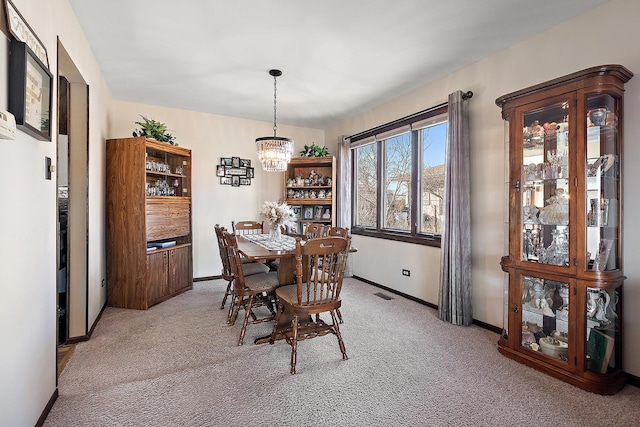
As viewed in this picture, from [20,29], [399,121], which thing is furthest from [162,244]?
[399,121]

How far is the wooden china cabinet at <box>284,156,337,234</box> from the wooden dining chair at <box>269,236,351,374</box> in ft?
9.08

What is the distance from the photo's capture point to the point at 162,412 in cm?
187

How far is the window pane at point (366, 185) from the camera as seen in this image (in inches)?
199

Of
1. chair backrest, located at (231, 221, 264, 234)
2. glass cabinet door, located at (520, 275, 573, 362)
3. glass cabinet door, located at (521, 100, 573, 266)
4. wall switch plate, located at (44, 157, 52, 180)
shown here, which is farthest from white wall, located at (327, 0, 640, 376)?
wall switch plate, located at (44, 157, 52, 180)

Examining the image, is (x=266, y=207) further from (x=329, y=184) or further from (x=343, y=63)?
(x=329, y=184)

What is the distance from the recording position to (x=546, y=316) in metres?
2.43

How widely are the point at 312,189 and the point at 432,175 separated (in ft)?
7.47

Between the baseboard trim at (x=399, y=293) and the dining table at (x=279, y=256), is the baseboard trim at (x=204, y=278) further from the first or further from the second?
the baseboard trim at (x=399, y=293)

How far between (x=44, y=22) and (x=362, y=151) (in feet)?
13.8

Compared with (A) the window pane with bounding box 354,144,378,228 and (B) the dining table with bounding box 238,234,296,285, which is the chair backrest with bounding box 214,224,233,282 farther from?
(A) the window pane with bounding box 354,144,378,228

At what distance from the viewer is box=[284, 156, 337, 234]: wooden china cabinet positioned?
5.43 metres

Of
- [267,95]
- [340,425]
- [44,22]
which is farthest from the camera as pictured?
[267,95]

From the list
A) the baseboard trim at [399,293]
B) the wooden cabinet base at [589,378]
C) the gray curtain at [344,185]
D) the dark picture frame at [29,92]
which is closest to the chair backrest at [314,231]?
the gray curtain at [344,185]

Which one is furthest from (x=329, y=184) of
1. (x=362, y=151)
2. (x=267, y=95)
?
(x=267, y=95)
